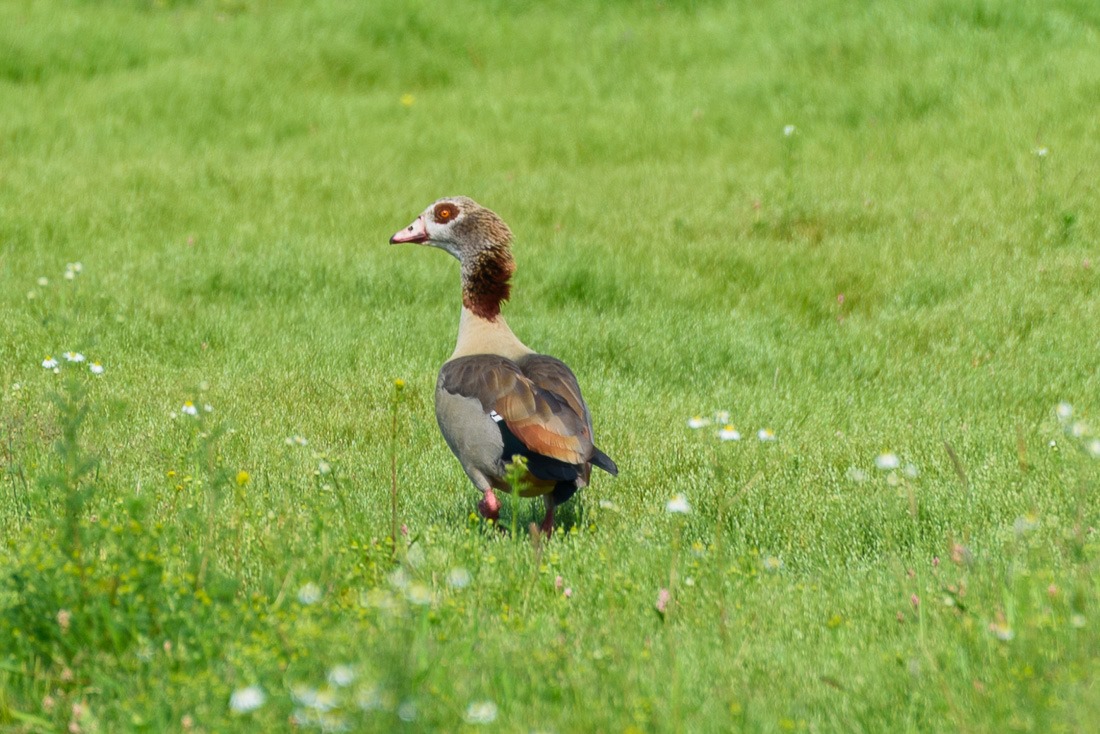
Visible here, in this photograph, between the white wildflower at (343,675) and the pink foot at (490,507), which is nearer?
the white wildflower at (343,675)

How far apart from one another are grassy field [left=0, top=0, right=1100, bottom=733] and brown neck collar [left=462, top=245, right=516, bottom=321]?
94 centimetres

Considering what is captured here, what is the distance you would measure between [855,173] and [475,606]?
30.6 ft

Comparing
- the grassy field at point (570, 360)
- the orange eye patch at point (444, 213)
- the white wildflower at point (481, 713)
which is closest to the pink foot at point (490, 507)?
the grassy field at point (570, 360)

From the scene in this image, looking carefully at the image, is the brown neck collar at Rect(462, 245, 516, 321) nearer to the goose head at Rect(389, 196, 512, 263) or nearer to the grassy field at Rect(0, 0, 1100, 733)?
the goose head at Rect(389, 196, 512, 263)

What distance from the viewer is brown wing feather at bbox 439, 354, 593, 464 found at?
17.5 feet

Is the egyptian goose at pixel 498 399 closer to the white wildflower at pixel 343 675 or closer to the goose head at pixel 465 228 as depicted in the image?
the goose head at pixel 465 228

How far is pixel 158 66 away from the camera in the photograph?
15766 millimetres

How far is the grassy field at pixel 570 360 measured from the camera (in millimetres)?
3537

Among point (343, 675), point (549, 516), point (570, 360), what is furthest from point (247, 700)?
point (570, 360)

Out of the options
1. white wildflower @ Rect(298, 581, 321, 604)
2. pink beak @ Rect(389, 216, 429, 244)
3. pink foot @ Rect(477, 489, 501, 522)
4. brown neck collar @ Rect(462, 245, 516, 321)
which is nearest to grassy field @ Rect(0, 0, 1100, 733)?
white wildflower @ Rect(298, 581, 321, 604)

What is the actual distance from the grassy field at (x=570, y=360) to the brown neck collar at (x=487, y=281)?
94 cm

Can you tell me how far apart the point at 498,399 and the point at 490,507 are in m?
0.51

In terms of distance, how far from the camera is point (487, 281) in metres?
6.62

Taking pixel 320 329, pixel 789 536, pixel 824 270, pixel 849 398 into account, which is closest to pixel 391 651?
pixel 789 536
